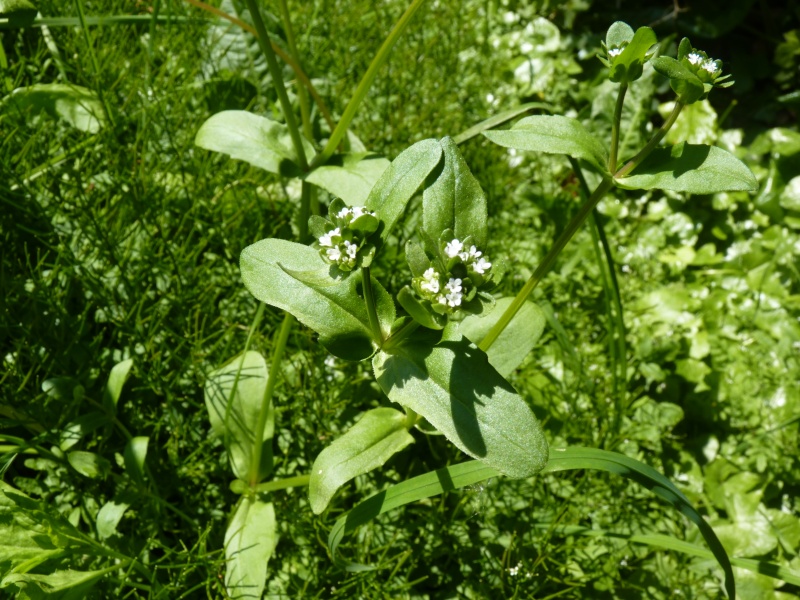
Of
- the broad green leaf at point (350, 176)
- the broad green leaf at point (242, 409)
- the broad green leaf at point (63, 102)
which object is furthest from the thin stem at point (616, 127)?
the broad green leaf at point (63, 102)

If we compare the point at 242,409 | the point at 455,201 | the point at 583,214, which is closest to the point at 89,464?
the point at 242,409

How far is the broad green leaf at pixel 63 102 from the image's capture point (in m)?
2.05

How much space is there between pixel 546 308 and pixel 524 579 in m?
0.74

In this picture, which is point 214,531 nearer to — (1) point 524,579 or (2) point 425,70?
(1) point 524,579

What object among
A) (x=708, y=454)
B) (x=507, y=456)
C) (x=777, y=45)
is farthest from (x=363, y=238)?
(x=777, y=45)

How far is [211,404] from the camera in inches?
70.3

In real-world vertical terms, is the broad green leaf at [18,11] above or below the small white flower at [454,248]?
above

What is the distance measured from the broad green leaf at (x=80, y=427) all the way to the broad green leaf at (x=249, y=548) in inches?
15.0

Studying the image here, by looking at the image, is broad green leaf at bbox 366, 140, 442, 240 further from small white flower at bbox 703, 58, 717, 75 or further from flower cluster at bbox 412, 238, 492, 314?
small white flower at bbox 703, 58, 717, 75

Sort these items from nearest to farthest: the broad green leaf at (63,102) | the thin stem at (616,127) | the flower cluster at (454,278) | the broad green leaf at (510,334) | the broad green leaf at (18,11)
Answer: the flower cluster at (454,278) < the thin stem at (616,127) < the broad green leaf at (18,11) < the broad green leaf at (510,334) < the broad green leaf at (63,102)

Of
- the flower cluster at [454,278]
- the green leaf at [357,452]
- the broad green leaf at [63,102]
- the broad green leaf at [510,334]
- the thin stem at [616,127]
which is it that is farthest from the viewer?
the broad green leaf at [63,102]

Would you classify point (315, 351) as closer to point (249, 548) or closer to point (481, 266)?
point (249, 548)

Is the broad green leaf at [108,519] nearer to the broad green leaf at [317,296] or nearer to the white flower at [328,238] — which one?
the broad green leaf at [317,296]

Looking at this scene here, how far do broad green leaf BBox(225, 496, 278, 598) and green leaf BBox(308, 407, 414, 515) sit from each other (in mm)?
294
